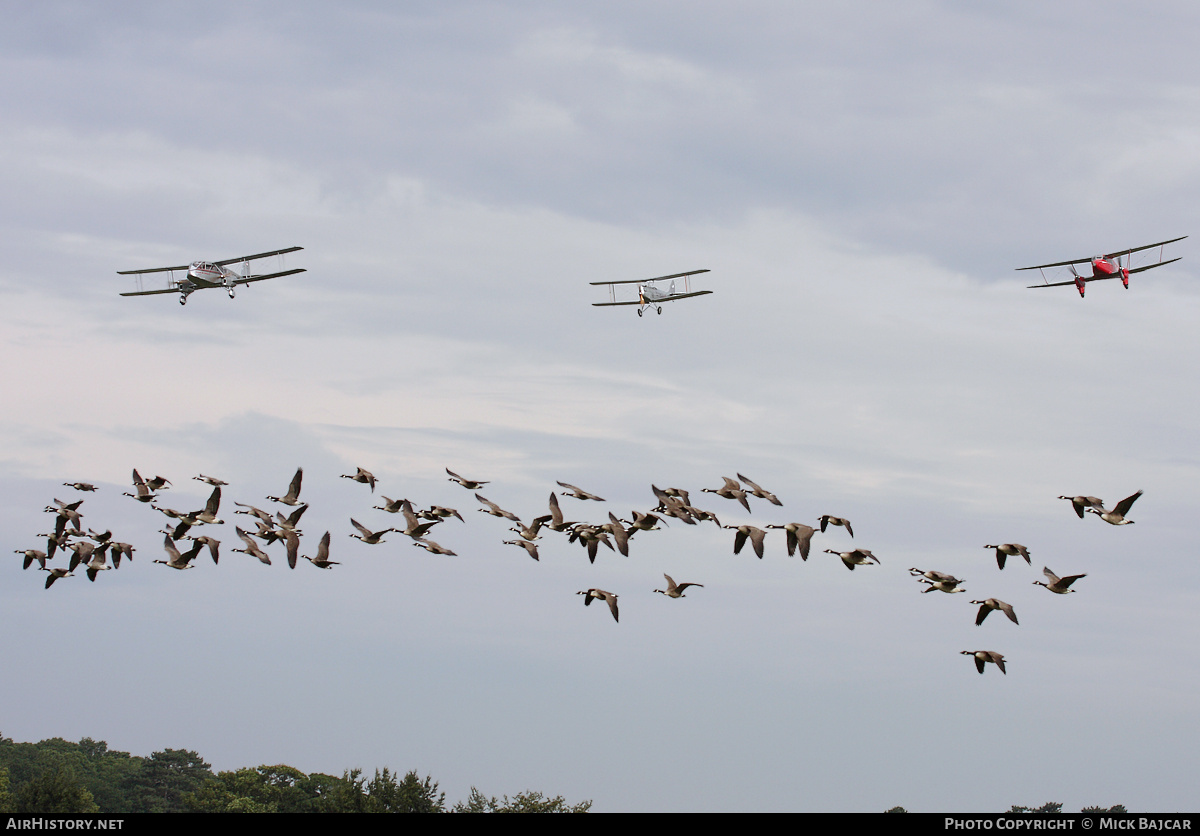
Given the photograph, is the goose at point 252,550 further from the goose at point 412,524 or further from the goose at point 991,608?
the goose at point 991,608

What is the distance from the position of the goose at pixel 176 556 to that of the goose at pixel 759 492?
88.2 feet

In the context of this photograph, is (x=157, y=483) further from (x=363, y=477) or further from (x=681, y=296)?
(x=681, y=296)

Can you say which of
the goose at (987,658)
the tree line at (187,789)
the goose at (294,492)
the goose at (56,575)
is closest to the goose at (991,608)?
the goose at (987,658)

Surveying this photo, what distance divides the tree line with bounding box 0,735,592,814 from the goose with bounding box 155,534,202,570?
7625 centimetres

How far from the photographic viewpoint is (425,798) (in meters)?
128

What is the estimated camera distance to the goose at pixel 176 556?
53062 millimetres

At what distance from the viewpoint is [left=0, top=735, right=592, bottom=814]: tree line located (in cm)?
12525

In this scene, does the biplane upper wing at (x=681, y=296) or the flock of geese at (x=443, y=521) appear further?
the biplane upper wing at (x=681, y=296)

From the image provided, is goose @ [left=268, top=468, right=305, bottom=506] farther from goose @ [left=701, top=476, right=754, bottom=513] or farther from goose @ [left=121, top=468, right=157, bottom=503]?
goose @ [left=701, top=476, right=754, bottom=513]

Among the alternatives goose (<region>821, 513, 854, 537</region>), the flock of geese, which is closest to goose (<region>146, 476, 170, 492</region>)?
the flock of geese

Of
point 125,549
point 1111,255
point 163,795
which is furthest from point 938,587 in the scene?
A: point 163,795

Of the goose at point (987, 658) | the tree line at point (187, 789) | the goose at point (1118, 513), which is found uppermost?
the goose at point (1118, 513)

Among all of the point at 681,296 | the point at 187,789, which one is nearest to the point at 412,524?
the point at 681,296
